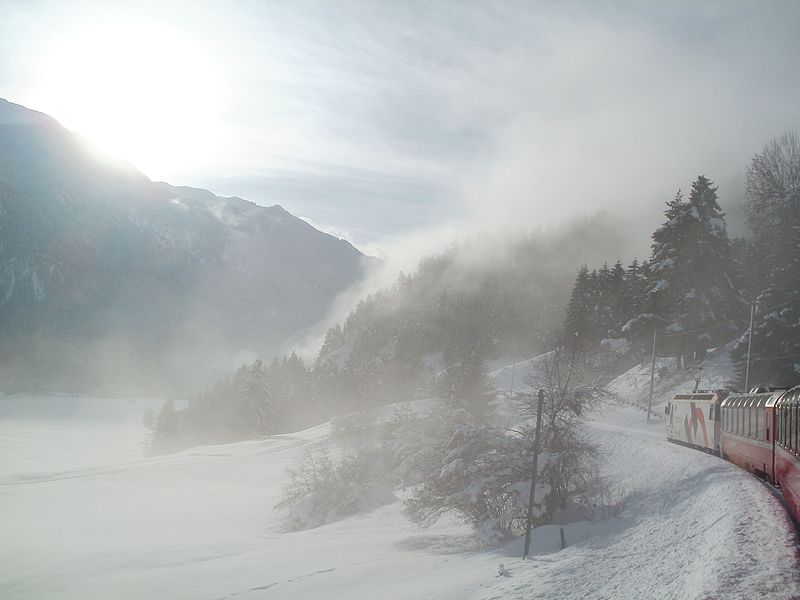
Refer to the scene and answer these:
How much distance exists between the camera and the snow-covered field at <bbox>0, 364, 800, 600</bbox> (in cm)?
1257

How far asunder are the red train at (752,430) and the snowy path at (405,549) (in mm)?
817

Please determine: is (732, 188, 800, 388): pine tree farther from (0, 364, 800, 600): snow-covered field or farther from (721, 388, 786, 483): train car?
(721, 388, 786, 483): train car

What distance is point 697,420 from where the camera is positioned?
96.3 ft

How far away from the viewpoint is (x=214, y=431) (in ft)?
319

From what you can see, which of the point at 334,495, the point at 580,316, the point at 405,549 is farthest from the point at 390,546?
the point at 580,316

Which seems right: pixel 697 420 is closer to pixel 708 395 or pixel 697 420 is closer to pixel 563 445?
→ pixel 708 395

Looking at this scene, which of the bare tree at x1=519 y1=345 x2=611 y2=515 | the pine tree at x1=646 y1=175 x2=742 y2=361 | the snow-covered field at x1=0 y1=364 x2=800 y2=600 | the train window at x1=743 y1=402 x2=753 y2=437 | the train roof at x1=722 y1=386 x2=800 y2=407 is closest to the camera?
the snow-covered field at x1=0 y1=364 x2=800 y2=600

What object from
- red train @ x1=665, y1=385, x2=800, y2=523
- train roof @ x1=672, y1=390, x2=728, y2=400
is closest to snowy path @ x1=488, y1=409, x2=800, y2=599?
red train @ x1=665, y1=385, x2=800, y2=523

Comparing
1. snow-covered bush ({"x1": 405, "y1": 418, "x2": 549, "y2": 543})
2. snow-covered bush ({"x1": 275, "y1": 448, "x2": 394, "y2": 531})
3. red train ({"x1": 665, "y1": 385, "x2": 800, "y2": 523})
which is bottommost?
snow-covered bush ({"x1": 275, "y1": 448, "x2": 394, "y2": 531})

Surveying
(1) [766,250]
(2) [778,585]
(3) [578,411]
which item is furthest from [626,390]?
(2) [778,585]

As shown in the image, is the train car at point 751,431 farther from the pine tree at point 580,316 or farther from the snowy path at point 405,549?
the pine tree at point 580,316

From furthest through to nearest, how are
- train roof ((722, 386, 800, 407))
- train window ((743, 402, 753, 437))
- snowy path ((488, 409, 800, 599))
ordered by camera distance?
train window ((743, 402, 753, 437)) < train roof ((722, 386, 800, 407)) < snowy path ((488, 409, 800, 599))

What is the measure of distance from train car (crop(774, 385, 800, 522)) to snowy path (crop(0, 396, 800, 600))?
1.98 feet

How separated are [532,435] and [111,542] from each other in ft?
80.7
